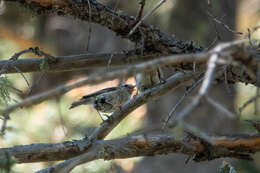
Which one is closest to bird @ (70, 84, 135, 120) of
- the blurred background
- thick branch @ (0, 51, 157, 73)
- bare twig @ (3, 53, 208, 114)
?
the blurred background

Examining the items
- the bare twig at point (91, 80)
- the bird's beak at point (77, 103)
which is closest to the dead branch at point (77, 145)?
the bird's beak at point (77, 103)

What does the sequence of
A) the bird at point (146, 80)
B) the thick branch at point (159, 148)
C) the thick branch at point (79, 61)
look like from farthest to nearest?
1. the bird at point (146, 80)
2. the thick branch at point (79, 61)
3. the thick branch at point (159, 148)

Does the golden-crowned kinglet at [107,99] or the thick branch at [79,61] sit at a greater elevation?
the thick branch at [79,61]

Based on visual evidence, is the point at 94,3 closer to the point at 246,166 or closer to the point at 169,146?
the point at 169,146

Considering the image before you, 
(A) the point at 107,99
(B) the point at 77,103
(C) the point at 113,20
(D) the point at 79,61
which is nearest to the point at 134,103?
(D) the point at 79,61

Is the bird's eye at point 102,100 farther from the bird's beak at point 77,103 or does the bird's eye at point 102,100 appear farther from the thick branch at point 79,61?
the thick branch at point 79,61

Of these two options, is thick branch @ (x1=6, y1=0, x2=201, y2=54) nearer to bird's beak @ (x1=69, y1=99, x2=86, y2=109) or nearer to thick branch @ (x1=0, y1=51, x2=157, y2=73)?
thick branch @ (x1=0, y1=51, x2=157, y2=73)

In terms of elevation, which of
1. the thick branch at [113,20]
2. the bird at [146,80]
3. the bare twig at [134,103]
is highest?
the thick branch at [113,20]

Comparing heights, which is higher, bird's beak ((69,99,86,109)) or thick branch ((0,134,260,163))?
bird's beak ((69,99,86,109))
